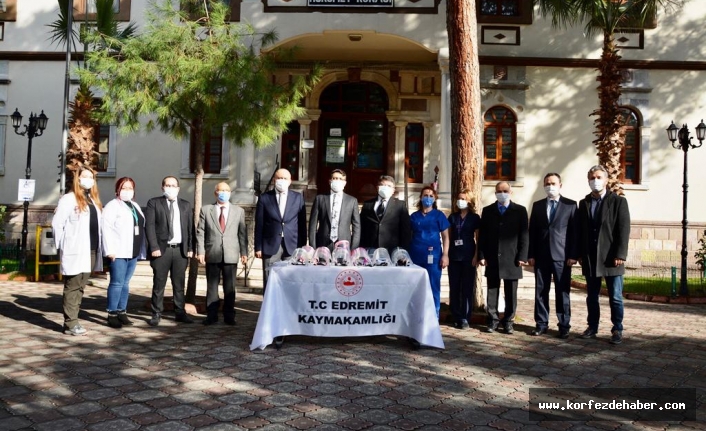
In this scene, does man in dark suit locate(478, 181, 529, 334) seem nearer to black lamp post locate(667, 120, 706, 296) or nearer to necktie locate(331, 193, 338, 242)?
necktie locate(331, 193, 338, 242)

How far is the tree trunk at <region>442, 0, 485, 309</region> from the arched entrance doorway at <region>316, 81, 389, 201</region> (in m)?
7.97

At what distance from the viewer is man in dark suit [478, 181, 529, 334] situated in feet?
24.0

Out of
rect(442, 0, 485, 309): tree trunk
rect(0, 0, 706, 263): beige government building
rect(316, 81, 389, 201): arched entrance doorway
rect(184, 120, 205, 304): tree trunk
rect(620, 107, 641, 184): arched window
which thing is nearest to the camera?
rect(442, 0, 485, 309): tree trunk

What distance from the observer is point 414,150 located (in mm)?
16641

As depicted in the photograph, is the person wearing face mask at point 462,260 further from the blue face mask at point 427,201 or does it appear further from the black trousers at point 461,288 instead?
the blue face mask at point 427,201

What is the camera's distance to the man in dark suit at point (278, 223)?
745 centimetres

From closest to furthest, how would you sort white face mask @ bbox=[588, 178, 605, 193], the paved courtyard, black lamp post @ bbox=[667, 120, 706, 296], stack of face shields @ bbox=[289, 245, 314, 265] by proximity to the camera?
the paved courtyard
stack of face shields @ bbox=[289, 245, 314, 265]
white face mask @ bbox=[588, 178, 605, 193]
black lamp post @ bbox=[667, 120, 706, 296]

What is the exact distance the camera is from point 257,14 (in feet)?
46.3

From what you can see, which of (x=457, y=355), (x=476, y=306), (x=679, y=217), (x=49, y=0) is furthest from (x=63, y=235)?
(x=679, y=217)

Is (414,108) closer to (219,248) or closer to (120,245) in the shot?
(219,248)

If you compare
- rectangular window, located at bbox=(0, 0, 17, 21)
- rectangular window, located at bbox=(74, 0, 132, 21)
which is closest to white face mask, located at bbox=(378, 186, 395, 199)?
rectangular window, located at bbox=(74, 0, 132, 21)

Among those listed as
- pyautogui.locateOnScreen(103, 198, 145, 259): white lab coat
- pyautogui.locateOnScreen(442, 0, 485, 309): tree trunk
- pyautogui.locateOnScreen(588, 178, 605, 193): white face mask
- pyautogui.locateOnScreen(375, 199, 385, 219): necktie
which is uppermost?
pyautogui.locateOnScreen(442, 0, 485, 309): tree trunk

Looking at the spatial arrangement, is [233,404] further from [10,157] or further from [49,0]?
[49,0]

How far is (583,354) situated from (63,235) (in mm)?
6134
